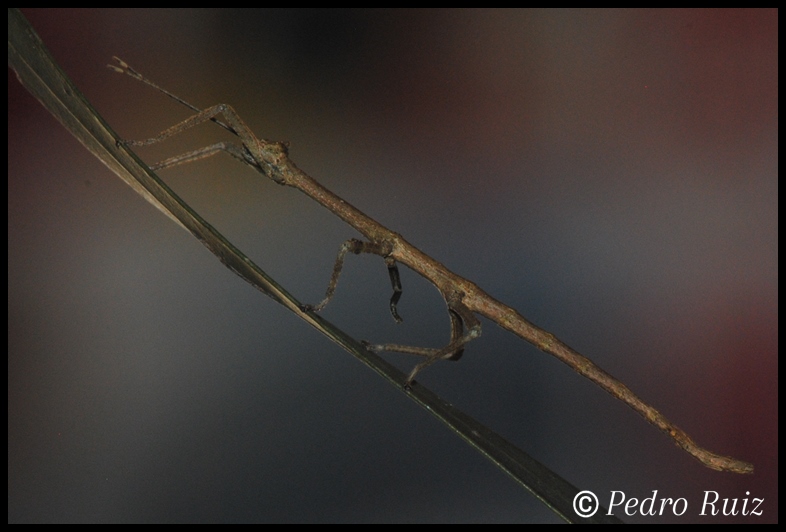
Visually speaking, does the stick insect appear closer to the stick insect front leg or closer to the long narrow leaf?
the stick insect front leg

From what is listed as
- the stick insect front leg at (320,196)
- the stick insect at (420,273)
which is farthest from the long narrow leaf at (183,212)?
the stick insect at (420,273)

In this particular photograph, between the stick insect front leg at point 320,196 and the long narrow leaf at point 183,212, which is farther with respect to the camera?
the stick insect front leg at point 320,196

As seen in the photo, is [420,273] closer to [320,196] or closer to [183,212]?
[320,196]

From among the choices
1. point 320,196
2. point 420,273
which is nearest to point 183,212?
point 320,196

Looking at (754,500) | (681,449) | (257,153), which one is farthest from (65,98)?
(754,500)

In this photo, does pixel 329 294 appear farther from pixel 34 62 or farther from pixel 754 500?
pixel 754 500

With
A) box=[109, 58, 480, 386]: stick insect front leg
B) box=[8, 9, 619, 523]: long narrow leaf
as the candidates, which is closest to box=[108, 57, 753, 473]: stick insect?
box=[109, 58, 480, 386]: stick insect front leg

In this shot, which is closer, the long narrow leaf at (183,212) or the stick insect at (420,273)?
the long narrow leaf at (183,212)

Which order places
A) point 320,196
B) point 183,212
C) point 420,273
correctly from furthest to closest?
point 420,273 → point 320,196 → point 183,212

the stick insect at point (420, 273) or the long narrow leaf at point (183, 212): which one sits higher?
the stick insect at point (420, 273)

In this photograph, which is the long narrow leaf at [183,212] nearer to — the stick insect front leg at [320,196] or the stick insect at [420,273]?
the stick insect front leg at [320,196]
